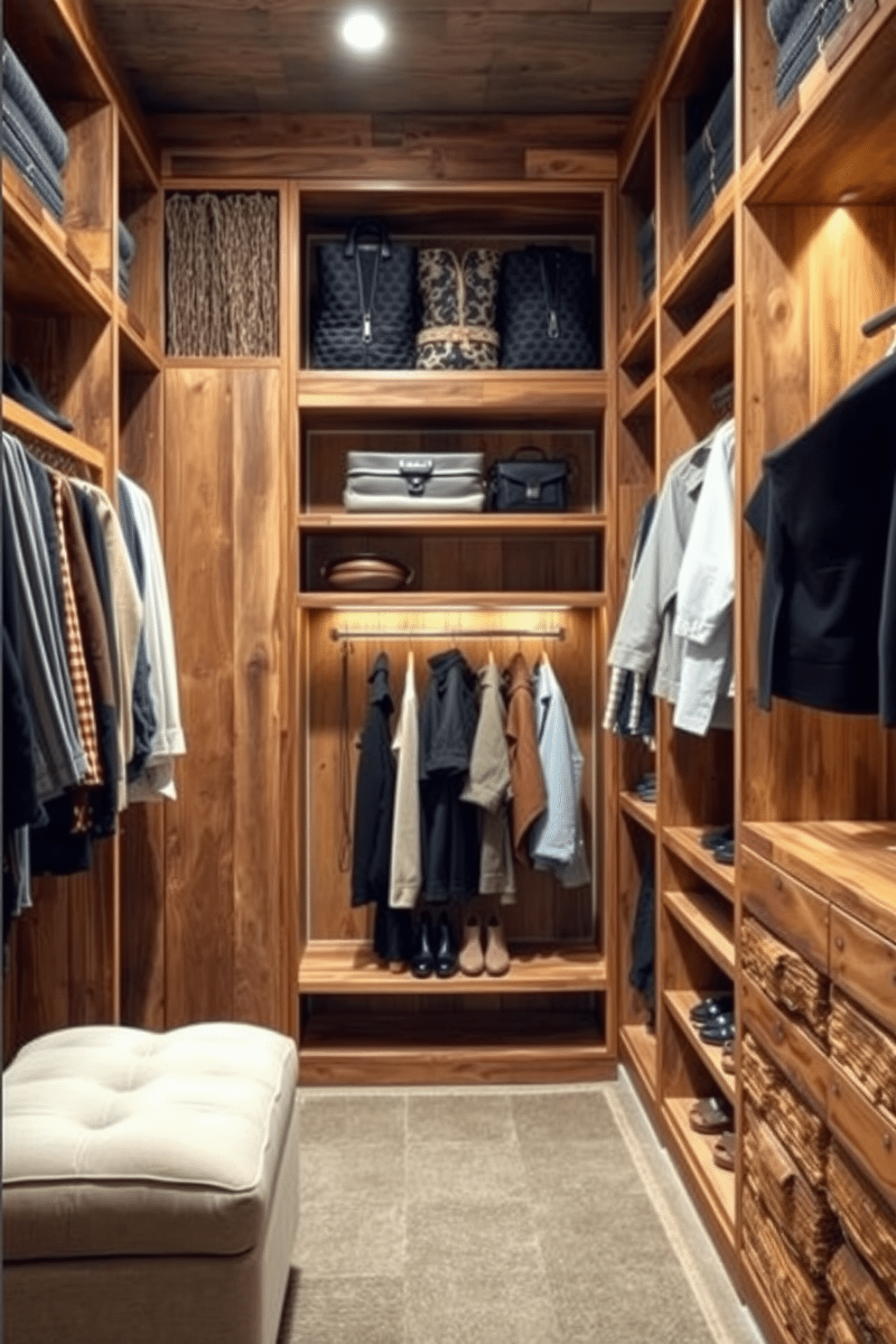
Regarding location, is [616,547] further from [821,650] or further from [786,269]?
[821,650]

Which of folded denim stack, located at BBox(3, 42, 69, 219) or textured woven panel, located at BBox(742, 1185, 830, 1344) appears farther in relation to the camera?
folded denim stack, located at BBox(3, 42, 69, 219)

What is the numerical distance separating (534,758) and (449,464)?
0.96 meters

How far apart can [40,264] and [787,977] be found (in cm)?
212

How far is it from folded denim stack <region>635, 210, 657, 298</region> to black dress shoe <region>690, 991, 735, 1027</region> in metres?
1.93

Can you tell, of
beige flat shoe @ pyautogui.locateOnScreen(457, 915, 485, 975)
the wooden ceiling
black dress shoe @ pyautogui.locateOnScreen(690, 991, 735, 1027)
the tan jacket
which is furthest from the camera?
beige flat shoe @ pyautogui.locateOnScreen(457, 915, 485, 975)

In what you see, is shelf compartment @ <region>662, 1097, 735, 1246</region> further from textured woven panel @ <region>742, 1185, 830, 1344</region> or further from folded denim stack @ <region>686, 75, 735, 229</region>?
folded denim stack @ <region>686, 75, 735, 229</region>

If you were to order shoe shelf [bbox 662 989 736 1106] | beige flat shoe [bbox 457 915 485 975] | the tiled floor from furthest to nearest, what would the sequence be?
beige flat shoe [bbox 457 915 485 975] < shoe shelf [bbox 662 989 736 1106] < the tiled floor

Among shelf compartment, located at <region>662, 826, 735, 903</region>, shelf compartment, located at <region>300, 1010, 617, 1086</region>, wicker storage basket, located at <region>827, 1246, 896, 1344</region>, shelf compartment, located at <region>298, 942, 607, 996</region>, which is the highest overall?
shelf compartment, located at <region>662, 826, 735, 903</region>

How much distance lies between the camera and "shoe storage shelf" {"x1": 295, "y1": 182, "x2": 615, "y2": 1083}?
11.0 feet

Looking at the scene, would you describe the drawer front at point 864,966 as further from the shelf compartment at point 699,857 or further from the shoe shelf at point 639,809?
the shoe shelf at point 639,809

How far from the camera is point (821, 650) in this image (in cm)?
180

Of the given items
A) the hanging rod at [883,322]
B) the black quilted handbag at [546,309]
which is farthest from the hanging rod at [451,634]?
the hanging rod at [883,322]

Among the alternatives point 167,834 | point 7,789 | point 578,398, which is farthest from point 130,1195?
point 578,398

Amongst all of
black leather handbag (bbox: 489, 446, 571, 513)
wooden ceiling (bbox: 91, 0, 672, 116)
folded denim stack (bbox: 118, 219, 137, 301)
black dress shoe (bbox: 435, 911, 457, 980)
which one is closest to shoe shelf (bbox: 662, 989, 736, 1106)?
black dress shoe (bbox: 435, 911, 457, 980)
